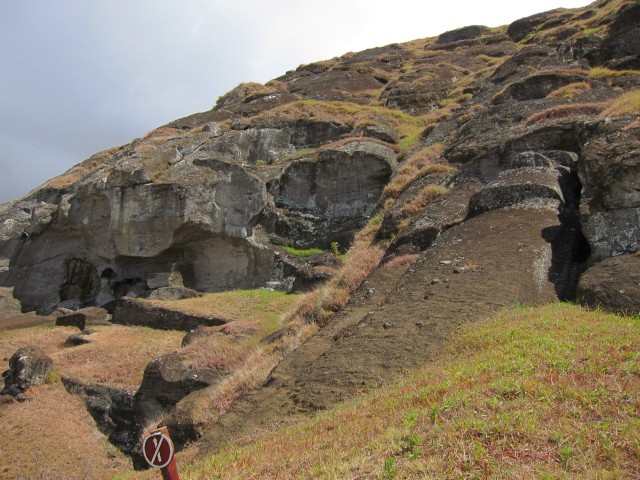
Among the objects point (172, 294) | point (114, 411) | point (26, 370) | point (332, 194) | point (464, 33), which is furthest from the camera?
point (464, 33)

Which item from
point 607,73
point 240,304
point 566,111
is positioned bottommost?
A: point 240,304

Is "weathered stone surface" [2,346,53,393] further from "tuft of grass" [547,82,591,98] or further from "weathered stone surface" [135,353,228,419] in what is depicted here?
"tuft of grass" [547,82,591,98]

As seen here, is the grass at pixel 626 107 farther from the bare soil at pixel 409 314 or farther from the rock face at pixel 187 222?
the rock face at pixel 187 222

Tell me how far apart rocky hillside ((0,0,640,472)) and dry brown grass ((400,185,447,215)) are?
0.08 metres

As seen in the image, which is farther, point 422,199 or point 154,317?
point 154,317

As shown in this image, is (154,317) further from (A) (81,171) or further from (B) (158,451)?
(A) (81,171)

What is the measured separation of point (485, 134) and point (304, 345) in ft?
46.3

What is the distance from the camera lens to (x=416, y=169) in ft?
74.2

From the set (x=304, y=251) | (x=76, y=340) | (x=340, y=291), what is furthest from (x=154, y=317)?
(x=340, y=291)

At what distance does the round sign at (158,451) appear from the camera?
14.9 feet

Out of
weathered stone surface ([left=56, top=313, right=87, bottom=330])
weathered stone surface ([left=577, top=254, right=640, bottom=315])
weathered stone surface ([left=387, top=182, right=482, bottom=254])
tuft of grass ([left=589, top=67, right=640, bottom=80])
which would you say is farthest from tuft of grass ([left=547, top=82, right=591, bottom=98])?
weathered stone surface ([left=56, top=313, right=87, bottom=330])

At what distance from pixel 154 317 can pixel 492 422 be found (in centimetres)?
2159

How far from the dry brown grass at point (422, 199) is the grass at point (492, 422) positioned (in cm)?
1016

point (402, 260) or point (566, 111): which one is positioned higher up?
point (566, 111)
